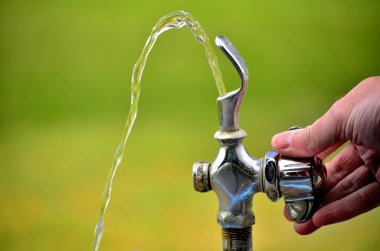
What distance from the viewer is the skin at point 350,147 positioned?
0.63 metres

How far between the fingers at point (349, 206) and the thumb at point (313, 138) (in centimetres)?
12

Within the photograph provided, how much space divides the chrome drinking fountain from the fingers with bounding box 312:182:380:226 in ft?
0.39

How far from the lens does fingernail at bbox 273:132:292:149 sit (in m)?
0.63

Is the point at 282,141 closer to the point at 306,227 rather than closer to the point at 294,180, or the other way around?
the point at 294,180

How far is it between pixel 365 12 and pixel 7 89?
2.51ft

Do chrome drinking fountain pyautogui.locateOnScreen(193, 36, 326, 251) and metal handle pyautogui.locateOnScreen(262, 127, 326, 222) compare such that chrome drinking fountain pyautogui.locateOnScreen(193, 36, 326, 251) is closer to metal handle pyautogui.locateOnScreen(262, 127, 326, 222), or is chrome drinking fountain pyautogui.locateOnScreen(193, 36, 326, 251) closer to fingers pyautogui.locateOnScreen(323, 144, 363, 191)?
metal handle pyautogui.locateOnScreen(262, 127, 326, 222)

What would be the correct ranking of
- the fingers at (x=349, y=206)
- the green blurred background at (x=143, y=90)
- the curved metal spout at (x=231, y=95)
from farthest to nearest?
the green blurred background at (x=143, y=90) → the fingers at (x=349, y=206) → the curved metal spout at (x=231, y=95)

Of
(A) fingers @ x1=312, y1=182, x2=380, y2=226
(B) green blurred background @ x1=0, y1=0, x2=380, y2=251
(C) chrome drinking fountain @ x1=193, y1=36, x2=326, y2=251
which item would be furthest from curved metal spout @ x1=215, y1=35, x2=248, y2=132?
(B) green blurred background @ x1=0, y1=0, x2=380, y2=251

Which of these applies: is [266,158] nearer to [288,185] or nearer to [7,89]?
[288,185]

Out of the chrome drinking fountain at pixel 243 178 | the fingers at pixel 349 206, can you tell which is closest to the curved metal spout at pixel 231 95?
the chrome drinking fountain at pixel 243 178

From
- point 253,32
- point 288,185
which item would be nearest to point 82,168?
point 253,32

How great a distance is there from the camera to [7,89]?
117cm

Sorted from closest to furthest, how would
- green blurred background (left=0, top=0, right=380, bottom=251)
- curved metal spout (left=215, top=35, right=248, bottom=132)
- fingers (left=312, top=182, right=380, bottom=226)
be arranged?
1. curved metal spout (left=215, top=35, right=248, bottom=132)
2. fingers (left=312, top=182, right=380, bottom=226)
3. green blurred background (left=0, top=0, right=380, bottom=251)

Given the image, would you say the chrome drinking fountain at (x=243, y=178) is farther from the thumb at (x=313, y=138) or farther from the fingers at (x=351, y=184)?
the fingers at (x=351, y=184)
